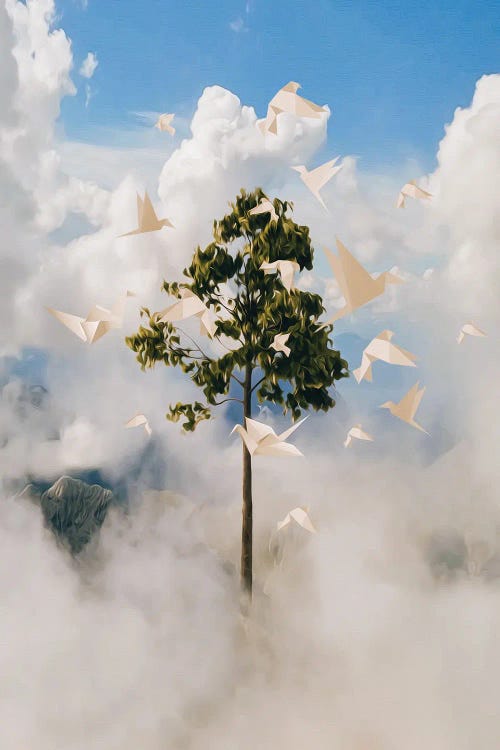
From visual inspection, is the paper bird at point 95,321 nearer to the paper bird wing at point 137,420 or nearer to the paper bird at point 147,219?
the paper bird at point 147,219

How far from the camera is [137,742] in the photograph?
6.84 meters

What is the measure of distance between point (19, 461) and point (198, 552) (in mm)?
4656

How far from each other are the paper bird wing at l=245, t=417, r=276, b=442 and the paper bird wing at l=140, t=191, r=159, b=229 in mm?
2881

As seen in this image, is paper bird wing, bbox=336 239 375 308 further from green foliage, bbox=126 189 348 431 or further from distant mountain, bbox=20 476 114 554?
distant mountain, bbox=20 476 114 554

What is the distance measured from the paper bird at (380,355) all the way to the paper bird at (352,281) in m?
1.21

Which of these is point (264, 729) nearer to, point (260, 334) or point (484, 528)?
point (260, 334)

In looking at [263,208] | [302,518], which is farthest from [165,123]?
[302,518]

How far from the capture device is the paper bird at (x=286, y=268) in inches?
310

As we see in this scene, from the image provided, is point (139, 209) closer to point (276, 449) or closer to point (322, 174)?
point (322, 174)

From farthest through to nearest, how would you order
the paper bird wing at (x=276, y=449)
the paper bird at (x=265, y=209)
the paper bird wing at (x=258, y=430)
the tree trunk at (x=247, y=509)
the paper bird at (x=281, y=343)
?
the tree trunk at (x=247, y=509) → the paper bird at (x=265, y=209) → the paper bird at (x=281, y=343) → the paper bird wing at (x=258, y=430) → the paper bird wing at (x=276, y=449)

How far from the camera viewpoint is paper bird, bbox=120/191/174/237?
23.3 feet

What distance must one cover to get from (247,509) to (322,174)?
516 centimetres

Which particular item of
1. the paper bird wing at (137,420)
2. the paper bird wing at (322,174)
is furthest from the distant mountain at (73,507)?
the paper bird wing at (322,174)

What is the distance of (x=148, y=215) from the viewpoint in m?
7.20
